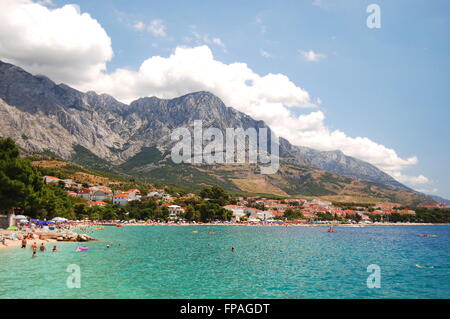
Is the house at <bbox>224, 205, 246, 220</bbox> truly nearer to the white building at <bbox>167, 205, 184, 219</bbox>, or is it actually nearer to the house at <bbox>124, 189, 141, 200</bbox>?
the white building at <bbox>167, 205, 184, 219</bbox>

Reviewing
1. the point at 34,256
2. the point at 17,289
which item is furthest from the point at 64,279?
the point at 34,256

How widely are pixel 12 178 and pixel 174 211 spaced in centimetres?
10716

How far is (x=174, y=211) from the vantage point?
534 feet

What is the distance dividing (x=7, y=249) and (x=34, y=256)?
27.3ft

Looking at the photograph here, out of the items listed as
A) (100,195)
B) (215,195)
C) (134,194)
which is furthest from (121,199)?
(215,195)

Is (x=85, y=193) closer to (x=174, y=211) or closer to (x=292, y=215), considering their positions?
(x=174, y=211)

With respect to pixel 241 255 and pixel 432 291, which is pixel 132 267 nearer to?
pixel 241 255

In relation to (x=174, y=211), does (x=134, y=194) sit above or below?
above

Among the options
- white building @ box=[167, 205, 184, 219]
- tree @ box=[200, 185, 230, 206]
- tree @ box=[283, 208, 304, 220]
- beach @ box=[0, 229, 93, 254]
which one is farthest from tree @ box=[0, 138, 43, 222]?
tree @ box=[283, 208, 304, 220]

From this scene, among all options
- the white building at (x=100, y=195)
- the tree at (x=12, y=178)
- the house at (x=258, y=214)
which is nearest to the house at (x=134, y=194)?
the white building at (x=100, y=195)

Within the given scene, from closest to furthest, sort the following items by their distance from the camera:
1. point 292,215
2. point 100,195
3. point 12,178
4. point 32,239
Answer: point 32,239, point 12,178, point 100,195, point 292,215

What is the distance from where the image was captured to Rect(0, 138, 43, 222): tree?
183 feet

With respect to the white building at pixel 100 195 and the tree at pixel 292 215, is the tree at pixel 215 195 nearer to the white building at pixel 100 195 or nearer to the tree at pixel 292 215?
the tree at pixel 292 215

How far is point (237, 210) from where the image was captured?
18575 centimetres
